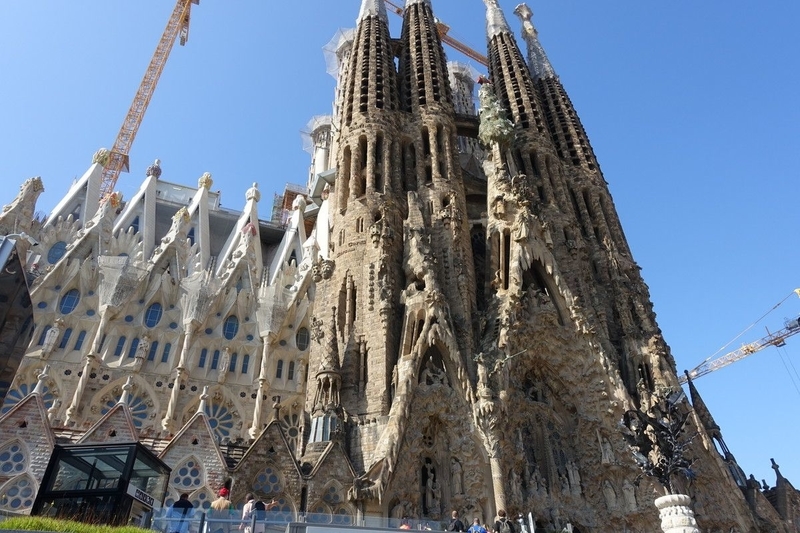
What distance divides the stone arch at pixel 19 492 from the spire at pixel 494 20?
36.6 meters

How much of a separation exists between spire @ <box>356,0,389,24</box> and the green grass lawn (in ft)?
103

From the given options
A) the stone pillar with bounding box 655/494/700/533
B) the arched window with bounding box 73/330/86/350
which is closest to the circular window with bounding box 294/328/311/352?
the arched window with bounding box 73/330/86/350

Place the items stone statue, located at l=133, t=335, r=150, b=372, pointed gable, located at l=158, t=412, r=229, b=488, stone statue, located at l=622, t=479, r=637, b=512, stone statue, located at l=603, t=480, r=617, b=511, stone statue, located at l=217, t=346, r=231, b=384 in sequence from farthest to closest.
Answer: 1. stone statue, located at l=217, t=346, r=231, b=384
2. stone statue, located at l=133, t=335, r=150, b=372
3. stone statue, located at l=603, t=480, r=617, b=511
4. stone statue, located at l=622, t=479, r=637, b=512
5. pointed gable, located at l=158, t=412, r=229, b=488

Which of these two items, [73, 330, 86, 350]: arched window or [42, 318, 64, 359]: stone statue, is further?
[73, 330, 86, 350]: arched window

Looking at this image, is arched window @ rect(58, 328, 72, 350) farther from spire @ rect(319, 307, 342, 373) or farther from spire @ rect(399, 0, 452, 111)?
spire @ rect(399, 0, 452, 111)

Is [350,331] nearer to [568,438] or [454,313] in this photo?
[454,313]

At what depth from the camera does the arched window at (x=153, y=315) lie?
23484 millimetres

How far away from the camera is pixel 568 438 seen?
67.9ft

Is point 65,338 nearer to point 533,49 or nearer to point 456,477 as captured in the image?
point 456,477

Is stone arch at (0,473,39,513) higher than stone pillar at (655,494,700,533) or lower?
higher

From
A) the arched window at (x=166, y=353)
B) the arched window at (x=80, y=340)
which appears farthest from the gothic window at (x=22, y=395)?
the arched window at (x=166, y=353)

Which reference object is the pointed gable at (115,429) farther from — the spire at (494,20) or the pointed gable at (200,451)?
the spire at (494,20)

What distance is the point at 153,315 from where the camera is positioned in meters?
23.8

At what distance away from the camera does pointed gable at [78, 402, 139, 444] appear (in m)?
14.9
